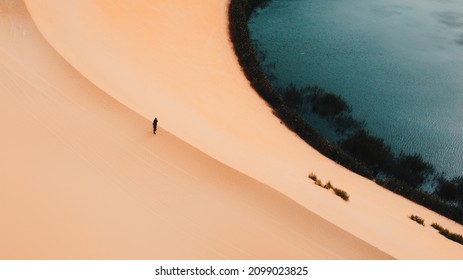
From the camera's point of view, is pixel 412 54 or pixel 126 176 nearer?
pixel 126 176

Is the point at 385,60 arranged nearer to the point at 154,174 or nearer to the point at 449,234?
the point at 449,234

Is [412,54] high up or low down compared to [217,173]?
up

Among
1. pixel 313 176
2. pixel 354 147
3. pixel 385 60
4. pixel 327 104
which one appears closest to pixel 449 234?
pixel 313 176

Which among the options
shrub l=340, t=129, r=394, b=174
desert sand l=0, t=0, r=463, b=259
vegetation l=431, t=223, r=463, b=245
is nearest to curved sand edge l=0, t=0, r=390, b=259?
desert sand l=0, t=0, r=463, b=259

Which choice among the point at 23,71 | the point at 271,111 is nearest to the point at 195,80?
the point at 271,111

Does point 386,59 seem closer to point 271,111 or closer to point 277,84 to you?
point 277,84

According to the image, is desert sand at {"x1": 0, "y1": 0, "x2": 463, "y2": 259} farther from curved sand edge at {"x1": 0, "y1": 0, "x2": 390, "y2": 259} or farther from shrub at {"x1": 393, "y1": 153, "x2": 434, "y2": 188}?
shrub at {"x1": 393, "y1": 153, "x2": 434, "y2": 188}
